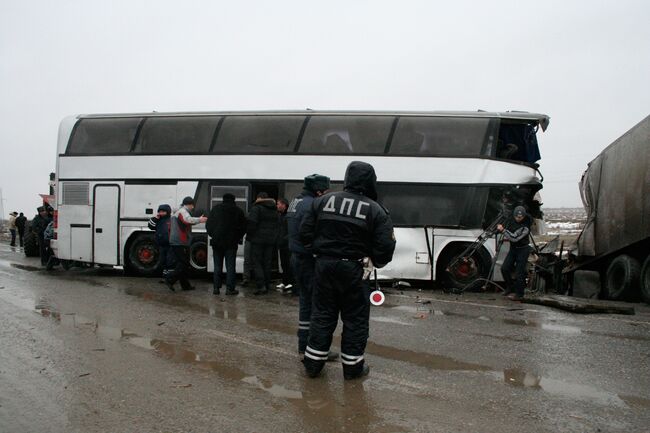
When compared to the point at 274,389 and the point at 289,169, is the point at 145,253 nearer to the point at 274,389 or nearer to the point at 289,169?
the point at 289,169

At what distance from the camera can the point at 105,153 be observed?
12570 mm

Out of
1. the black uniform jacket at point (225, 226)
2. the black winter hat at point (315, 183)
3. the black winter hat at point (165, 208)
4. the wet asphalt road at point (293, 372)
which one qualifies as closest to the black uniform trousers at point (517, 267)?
the wet asphalt road at point (293, 372)

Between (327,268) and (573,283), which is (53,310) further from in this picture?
(573,283)

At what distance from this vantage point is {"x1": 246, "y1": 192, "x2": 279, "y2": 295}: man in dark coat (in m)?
10.2

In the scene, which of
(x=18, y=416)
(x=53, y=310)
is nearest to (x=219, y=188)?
(x=53, y=310)

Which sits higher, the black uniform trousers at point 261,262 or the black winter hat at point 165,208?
the black winter hat at point 165,208

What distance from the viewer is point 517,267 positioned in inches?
399

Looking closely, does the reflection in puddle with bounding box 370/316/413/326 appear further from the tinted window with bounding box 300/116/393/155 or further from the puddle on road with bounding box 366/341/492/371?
the tinted window with bounding box 300/116/393/155

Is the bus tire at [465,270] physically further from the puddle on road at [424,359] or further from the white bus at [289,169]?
the puddle on road at [424,359]

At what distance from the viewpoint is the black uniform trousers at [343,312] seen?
15.9ft

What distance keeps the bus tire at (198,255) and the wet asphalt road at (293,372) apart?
3461 mm

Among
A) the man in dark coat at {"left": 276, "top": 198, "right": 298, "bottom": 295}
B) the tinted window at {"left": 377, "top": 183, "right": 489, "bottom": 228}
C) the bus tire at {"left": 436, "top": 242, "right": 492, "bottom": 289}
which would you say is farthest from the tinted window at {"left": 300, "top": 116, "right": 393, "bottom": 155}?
the bus tire at {"left": 436, "top": 242, "right": 492, "bottom": 289}

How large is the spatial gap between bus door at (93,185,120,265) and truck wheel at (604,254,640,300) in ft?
32.7

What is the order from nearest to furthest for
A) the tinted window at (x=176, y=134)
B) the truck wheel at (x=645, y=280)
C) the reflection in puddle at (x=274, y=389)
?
1. the reflection in puddle at (x=274, y=389)
2. the truck wheel at (x=645, y=280)
3. the tinted window at (x=176, y=134)
